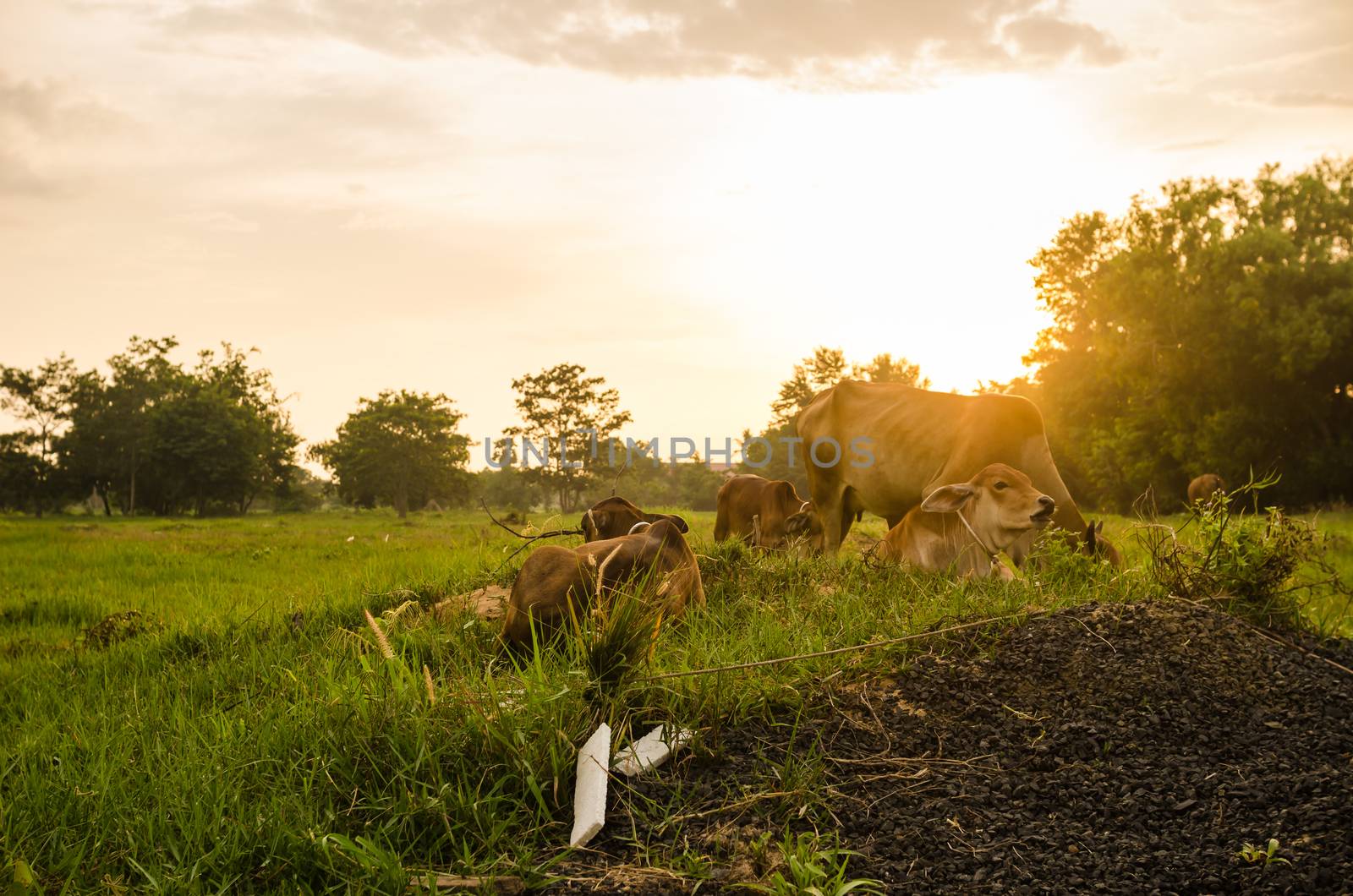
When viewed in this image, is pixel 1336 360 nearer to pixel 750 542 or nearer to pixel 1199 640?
pixel 750 542

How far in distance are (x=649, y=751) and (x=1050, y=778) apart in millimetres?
1333

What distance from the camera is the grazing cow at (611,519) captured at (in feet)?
21.0

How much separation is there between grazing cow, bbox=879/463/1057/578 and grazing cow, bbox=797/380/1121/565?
0.23 metres

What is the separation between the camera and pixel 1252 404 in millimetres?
27297

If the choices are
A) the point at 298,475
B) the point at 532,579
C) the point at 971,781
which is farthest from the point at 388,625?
the point at 298,475

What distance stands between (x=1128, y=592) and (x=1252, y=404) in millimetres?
26354

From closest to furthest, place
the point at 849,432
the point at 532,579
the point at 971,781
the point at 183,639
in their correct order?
the point at 971,781 → the point at 532,579 → the point at 183,639 → the point at 849,432

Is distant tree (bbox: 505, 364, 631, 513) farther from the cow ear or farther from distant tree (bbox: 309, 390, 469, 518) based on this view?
the cow ear

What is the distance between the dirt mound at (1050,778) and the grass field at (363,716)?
0.21 metres

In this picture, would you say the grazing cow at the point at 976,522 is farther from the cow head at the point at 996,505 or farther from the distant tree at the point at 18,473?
the distant tree at the point at 18,473

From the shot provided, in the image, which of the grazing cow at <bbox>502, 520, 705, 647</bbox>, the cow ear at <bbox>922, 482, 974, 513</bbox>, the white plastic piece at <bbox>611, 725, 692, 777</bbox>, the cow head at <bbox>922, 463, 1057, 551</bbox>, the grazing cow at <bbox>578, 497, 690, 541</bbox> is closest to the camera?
the white plastic piece at <bbox>611, 725, 692, 777</bbox>

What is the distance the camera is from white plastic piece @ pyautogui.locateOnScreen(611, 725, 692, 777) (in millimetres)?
3127

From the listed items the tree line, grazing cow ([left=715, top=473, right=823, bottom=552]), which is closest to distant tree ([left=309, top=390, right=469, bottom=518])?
the tree line

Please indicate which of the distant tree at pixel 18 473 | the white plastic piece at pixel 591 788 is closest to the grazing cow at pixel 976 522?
the white plastic piece at pixel 591 788
